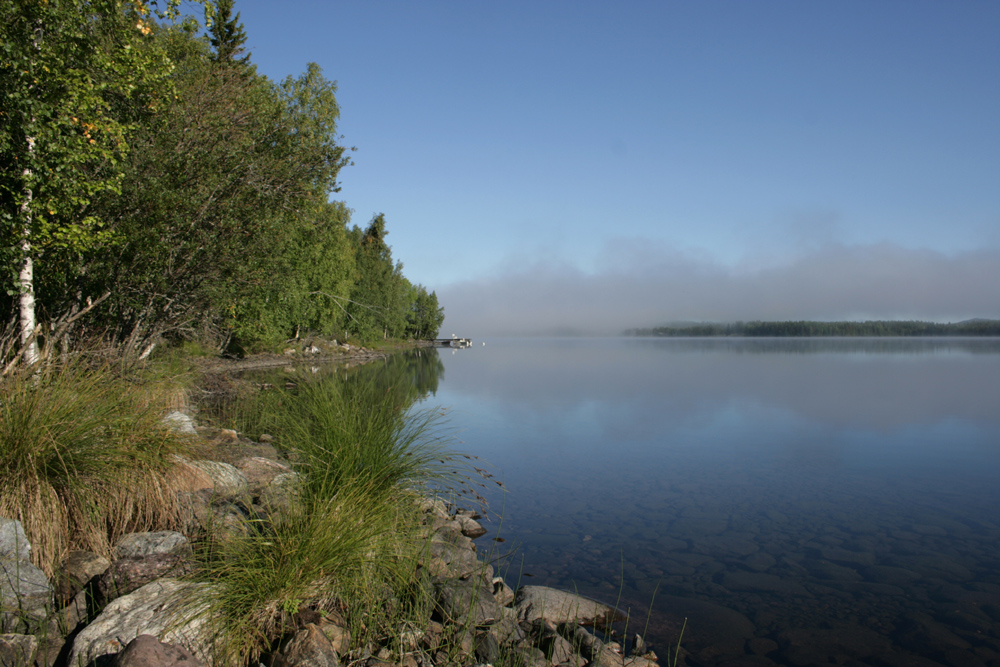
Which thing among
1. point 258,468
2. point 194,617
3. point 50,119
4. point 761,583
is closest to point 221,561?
point 194,617

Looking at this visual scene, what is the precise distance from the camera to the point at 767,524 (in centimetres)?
995

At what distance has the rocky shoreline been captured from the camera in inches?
154

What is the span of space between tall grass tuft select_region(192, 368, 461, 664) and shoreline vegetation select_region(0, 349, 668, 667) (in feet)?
0.05

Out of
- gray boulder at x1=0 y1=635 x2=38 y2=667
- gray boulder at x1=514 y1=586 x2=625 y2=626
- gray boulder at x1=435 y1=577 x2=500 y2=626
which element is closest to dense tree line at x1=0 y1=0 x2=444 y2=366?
gray boulder at x1=0 y1=635 x2=38 y2=667

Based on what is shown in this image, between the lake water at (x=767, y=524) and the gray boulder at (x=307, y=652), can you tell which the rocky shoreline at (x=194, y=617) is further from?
the lake water at (x=767, y=524)

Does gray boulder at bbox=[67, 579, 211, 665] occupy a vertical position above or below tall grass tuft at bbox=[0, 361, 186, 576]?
below

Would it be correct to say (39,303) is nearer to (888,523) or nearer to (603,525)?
(603,525)

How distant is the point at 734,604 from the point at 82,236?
9.95m

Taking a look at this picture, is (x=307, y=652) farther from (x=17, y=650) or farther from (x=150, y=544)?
(x=150, y=544)

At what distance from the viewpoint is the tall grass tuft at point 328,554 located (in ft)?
13.9

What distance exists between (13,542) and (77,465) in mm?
759

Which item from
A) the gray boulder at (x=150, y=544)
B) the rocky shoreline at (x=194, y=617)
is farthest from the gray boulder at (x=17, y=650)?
the gray boulder at (x=150, y=544)

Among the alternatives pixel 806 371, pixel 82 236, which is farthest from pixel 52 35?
pixel 806 371

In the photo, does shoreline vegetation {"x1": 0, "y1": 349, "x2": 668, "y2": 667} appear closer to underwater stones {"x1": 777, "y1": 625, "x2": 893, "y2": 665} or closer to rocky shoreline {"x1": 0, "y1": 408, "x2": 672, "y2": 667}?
rocky shoreline {"x1": 0, "y1": 408, "x2": 672, "y2": 667}
